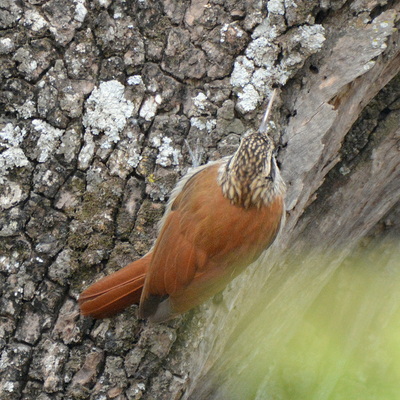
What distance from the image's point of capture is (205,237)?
2156 millimetres

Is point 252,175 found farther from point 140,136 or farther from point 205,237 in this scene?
point 140,136

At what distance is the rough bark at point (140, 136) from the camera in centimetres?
202

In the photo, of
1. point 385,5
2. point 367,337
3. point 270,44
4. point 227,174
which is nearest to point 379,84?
point 385,5

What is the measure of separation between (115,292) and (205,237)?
0.37m

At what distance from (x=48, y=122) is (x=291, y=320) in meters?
1.40

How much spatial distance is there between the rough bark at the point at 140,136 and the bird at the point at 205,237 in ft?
0.20

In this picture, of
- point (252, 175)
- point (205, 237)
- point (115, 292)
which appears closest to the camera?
point (115, 292)

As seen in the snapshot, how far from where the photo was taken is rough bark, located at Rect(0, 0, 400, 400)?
2.02m

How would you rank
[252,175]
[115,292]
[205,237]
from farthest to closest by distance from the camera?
[252,175] → [205,237] → [115,292]

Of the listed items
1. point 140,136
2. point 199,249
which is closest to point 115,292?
point 199,249

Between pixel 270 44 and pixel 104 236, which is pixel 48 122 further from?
pixel 270 44

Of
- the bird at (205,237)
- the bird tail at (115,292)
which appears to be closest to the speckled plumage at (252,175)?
the bird at (205,237)

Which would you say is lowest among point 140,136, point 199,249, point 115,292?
point 115,292

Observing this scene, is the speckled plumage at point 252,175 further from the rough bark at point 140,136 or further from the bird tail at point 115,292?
the bird tail at point 115,292
